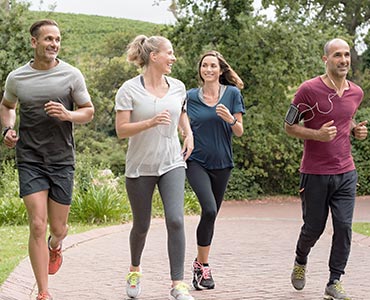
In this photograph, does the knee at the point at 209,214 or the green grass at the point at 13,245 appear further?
the green grass at the point at 13,245

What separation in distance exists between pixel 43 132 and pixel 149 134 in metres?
0.82

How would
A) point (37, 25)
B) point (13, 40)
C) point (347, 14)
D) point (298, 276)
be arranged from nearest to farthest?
1. point (37, 25)
2. point (298, 276)
3. point (13, 40)
4. point (347, 14)

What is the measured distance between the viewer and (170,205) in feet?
20.8

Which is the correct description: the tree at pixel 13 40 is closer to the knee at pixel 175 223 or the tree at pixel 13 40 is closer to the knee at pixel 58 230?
the knee at pixel 58 230

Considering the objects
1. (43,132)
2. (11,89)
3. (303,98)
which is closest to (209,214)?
(303,98)

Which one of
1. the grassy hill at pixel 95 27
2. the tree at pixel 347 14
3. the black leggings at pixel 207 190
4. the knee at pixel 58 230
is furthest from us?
the grassy hill at pixel 95 27

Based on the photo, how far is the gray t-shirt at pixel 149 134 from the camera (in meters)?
6.35

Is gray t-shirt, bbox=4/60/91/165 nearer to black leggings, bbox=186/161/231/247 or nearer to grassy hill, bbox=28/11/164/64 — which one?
black leggings, bbox=186/161/231/247

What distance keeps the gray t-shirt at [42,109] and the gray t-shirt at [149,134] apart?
0.42m

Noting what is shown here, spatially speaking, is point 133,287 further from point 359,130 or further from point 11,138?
point 359,130

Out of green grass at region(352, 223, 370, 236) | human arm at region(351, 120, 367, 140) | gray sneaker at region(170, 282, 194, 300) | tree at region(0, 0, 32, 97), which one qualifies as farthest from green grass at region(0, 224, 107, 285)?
tree at region(0, 0, 32, 97)

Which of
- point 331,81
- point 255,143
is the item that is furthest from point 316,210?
point 255,143

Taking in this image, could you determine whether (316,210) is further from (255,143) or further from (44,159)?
(255,143)

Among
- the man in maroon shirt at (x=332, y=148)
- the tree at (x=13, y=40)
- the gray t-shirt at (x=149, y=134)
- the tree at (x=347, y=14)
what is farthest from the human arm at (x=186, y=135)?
the tree at (x=347, y=14)
